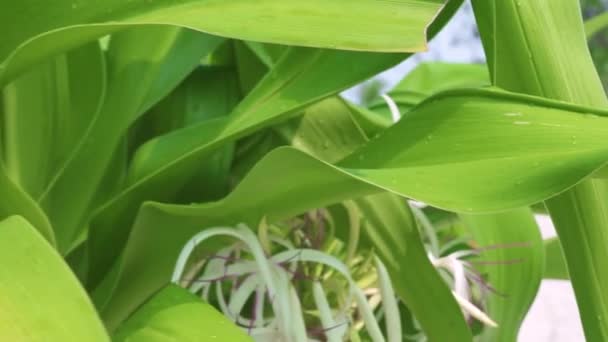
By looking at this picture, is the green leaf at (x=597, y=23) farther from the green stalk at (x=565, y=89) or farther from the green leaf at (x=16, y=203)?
the green leaf at (x=16, y=203)

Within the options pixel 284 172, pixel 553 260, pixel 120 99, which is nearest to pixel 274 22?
pixel 284 172

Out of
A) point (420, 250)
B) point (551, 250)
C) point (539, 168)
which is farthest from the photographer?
point (551, 250)

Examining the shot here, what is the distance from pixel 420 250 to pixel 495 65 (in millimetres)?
88

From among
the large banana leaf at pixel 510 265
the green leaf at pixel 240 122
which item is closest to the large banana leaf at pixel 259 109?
the green leaf at pixel 240 122

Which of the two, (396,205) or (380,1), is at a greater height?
(380,1)

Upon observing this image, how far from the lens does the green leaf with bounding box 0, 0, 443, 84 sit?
232 millimetres

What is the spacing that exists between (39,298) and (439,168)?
13 cm

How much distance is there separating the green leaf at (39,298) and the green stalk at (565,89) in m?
0.17

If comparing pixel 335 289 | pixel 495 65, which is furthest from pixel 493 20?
pixel 335 289

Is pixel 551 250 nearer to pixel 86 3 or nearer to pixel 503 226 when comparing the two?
pixel 503 226

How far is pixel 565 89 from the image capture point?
28cm

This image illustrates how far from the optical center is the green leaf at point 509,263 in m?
0.38

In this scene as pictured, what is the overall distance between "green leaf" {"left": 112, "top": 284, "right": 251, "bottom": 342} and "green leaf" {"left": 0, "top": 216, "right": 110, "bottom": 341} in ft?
0.13

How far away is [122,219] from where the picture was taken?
0.33 meters
